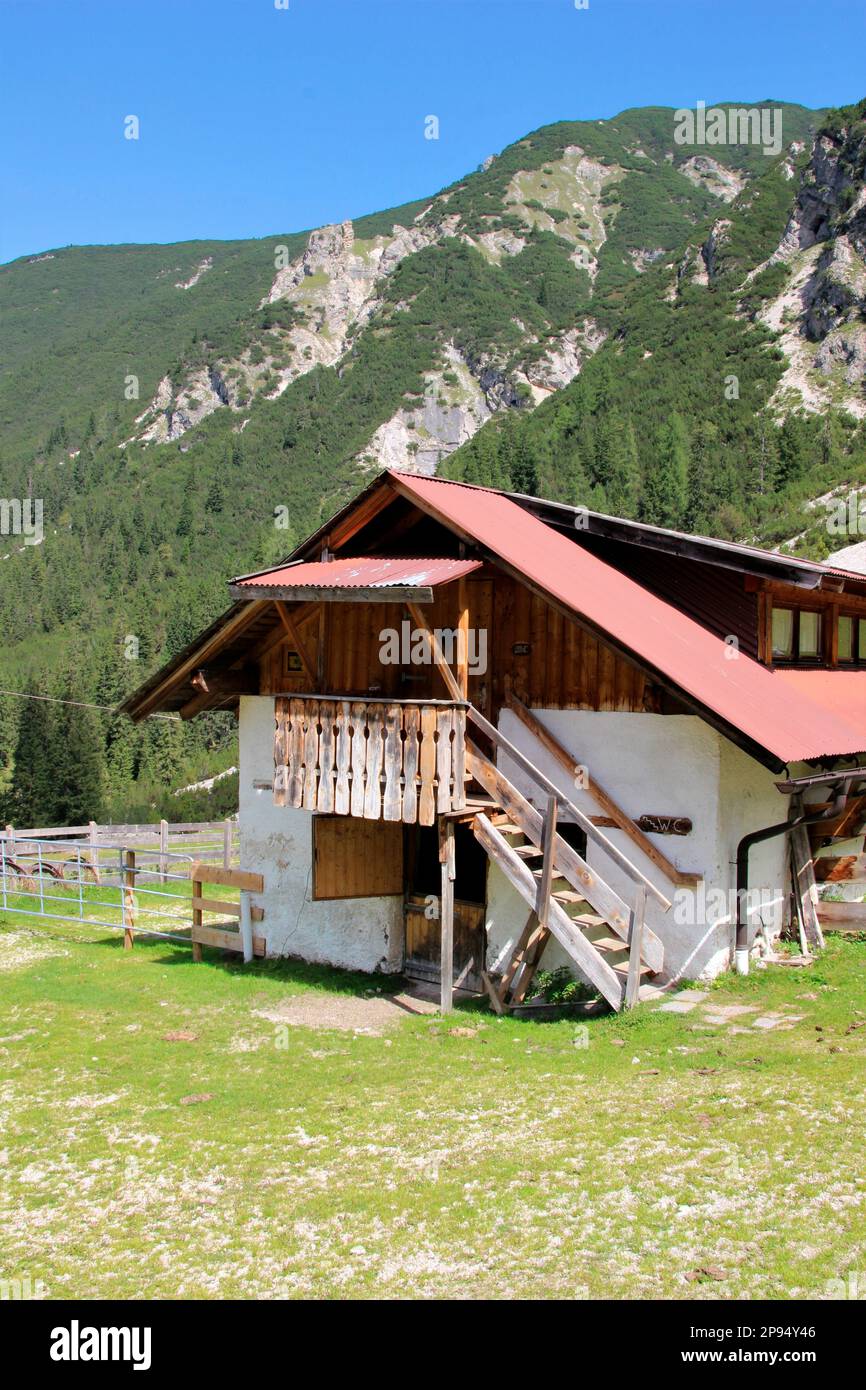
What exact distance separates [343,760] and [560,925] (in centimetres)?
351

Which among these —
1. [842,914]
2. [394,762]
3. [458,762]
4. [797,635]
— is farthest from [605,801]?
[797,635]

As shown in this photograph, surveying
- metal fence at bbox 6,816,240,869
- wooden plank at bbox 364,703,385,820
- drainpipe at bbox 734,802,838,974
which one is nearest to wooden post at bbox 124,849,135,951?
wooden plank at bbox 364,703,385,820

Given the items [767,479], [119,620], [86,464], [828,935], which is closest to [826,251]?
[767,479]

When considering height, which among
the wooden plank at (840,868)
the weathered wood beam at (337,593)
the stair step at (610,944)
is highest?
the weathered wood beam at (337,593)

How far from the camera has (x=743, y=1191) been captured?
25.7ft

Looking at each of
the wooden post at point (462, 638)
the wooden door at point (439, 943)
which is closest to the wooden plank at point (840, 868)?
the wooden door at point (439, 943)

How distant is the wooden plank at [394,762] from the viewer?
1386 cm

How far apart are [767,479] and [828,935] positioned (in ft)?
214

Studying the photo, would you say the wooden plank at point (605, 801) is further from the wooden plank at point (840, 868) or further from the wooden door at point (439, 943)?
the wooden plank at point (840, 868)

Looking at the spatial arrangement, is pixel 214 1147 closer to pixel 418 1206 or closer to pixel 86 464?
pixel 418 1206

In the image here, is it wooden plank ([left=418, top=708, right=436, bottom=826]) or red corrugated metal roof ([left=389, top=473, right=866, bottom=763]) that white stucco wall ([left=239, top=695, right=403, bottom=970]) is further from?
red corrugated metal roof ([left=389, top=473, right=866, bottom=763])

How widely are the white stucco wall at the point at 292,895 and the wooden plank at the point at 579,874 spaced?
12.0ft

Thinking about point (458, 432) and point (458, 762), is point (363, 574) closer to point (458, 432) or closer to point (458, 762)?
point (458, 762)
